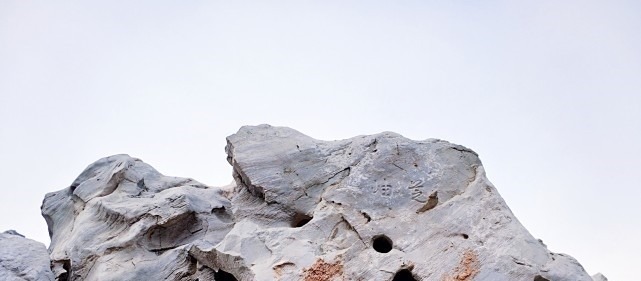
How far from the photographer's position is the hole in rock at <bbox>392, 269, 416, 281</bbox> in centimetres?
1191

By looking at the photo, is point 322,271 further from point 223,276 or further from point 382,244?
point 223,276

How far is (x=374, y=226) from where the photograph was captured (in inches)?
497

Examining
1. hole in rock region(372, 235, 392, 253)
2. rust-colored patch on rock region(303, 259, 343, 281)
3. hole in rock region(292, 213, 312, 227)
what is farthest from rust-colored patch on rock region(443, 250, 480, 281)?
hole in rock region(292, 213, 312, 227)

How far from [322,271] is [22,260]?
19.3 feet

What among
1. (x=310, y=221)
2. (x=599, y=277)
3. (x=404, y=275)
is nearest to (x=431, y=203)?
(x=404, y=275)

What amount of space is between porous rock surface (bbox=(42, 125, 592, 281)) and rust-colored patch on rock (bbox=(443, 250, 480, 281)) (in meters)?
0.02

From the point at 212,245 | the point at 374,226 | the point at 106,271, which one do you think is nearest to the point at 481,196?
the point at 374,226

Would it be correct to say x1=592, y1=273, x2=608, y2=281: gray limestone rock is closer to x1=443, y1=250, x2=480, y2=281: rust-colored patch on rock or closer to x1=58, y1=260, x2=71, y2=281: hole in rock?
x1=443, y1=250, x2=480, y2=281: rust-colored patch on rock

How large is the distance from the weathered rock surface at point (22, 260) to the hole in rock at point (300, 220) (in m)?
4.61

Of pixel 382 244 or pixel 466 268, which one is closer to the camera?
pixel 466 268

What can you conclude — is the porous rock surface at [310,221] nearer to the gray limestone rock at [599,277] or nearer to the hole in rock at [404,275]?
the hole in rock at [404,275]

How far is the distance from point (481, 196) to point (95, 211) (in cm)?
779

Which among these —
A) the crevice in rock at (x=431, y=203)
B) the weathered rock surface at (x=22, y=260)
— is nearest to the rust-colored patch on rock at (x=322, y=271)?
the crevice in rock at (x=431, y=203)

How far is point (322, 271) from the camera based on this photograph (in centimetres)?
1196
